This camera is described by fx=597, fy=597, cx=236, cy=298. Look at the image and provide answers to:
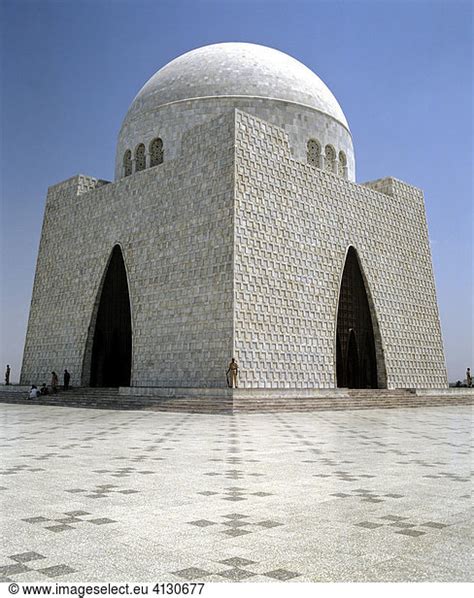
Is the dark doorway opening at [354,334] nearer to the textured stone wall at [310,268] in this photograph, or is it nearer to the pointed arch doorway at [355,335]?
the pointed arch doorway at [355,335]

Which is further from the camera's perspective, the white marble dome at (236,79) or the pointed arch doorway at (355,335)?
the white marble dome at (236,79)

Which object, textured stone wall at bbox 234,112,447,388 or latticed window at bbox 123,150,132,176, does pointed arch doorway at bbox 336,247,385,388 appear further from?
latticed window at bbox 123,150,132,176

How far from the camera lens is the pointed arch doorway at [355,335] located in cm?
2019

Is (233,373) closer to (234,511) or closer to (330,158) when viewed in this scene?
(330,158)

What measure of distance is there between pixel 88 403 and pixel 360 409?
720 cm

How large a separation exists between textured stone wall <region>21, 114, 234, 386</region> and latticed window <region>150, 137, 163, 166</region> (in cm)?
136

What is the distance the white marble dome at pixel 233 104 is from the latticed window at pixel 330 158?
36 millimetres

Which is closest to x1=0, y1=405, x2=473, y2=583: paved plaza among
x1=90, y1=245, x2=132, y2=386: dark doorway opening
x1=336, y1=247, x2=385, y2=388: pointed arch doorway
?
x1=336, y1=247, x2=385, y2=388: pointed arch doorway

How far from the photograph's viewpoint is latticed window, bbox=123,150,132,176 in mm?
22355

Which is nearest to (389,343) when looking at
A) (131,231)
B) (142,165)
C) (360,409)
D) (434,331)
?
(434,331)

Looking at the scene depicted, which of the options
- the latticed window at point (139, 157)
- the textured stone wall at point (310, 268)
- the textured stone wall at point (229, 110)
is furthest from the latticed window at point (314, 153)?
the latticed window at point (139, 157)

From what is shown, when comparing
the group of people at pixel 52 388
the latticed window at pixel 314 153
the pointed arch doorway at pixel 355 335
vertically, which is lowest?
the group of people at pixel 52 388

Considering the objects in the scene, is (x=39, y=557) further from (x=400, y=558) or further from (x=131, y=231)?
(x=131, y=231)

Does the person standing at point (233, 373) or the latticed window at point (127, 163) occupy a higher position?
the latticed window at point (127, 163)
